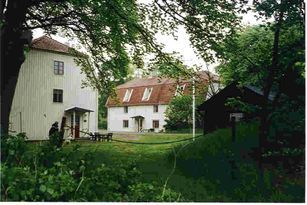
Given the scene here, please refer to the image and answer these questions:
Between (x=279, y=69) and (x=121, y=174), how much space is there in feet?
5.29

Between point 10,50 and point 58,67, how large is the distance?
0.64 metres

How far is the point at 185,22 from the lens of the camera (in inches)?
150

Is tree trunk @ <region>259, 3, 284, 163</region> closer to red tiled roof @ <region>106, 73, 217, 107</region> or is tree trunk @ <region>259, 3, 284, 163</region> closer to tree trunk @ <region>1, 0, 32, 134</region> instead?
red tiled roof @ <region>106, 73, 217, 107</region>

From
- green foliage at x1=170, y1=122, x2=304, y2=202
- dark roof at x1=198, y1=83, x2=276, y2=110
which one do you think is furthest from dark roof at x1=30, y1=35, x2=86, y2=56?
green foliage at x1=170, y1=122, x2=304, y2=202

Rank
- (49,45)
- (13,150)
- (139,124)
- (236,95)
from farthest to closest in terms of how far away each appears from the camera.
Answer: (49,45), (139,124), (236,95), (13,150)

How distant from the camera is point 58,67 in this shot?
3.48m

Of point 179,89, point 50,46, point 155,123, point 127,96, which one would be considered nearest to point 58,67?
point 50,46

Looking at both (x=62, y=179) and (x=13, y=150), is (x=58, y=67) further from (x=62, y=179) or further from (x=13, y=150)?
(x=62, y=179)

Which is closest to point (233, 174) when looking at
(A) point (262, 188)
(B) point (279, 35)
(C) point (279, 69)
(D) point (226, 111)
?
(A) point (262, 188)

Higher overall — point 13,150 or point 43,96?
point 43,96

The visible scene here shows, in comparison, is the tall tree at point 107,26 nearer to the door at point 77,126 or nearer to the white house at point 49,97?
the white house at point 49,97

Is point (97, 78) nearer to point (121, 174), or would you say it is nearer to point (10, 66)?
point (10, 66)

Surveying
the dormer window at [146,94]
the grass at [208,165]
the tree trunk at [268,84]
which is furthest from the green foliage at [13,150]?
the tree trunk at [268,84]

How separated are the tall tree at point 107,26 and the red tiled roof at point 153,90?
210 millimetres
